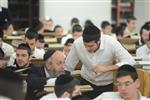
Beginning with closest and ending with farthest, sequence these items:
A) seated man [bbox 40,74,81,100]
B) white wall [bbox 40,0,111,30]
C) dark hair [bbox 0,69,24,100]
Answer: dark hair [bbox 0,69,24,100] < seated man [bbox 40,74,81,100] < white wall [bbox 40,0,111,30]

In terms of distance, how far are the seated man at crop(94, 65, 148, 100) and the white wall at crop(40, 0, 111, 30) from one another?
321 inches

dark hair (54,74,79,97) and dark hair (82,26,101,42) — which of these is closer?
dark hair (54,74,79,97)

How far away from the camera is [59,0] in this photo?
443 inches

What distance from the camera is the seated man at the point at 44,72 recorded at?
Result: 355cm

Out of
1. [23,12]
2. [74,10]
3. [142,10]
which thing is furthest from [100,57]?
[142,10]

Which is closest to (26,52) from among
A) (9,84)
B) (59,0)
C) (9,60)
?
(9,60)

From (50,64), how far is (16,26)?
8018 mm

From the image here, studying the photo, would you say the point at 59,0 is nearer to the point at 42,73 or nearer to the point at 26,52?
the point at 26,52

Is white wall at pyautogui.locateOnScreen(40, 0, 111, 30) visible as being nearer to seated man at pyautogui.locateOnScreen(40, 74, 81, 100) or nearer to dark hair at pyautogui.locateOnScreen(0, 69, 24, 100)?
seated man at pyautogui.locateOnScreen(40, 74, 81, 100)

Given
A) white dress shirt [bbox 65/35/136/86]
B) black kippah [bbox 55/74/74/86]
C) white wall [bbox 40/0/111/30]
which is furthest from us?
white wall [bbox 40/0/111/30]

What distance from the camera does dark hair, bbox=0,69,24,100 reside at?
1.38 m

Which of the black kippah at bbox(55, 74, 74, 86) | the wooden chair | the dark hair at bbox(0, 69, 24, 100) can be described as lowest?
the wooden chair

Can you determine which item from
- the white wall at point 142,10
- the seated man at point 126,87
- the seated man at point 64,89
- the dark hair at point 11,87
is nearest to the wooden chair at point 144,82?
the seated man at point 126,87

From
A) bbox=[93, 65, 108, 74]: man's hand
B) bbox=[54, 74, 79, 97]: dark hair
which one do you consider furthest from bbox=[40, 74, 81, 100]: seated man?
bbox=[93, 65, 108, 74]: man's hand
